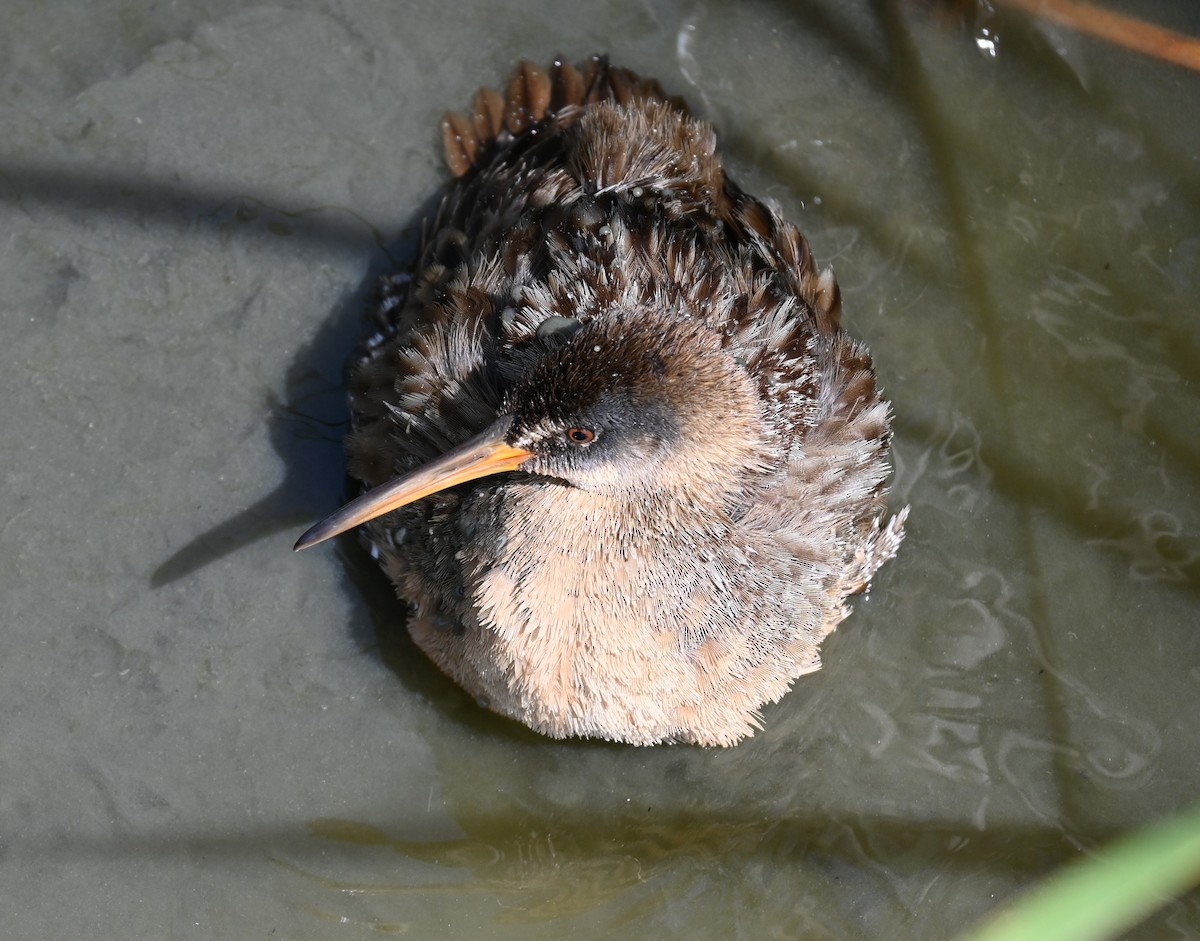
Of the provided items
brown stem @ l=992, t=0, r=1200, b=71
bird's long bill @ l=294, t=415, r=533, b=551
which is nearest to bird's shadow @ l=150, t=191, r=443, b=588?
bird's long bill @ l=294, t=415, r=533, b=551

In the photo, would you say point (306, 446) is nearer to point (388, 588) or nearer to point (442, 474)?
point (388, 588)

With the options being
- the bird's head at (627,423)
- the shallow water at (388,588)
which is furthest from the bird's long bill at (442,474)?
the shallow water at (388,588)

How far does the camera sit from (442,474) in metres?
2.43

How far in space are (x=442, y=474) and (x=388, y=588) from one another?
0.85m

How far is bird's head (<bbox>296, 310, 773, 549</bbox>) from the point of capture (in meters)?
2.26

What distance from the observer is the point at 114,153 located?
3393mm

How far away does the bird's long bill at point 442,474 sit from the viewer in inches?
→ 93.7

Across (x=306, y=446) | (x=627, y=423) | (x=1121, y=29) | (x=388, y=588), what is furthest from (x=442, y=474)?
(x=1121, y=29)

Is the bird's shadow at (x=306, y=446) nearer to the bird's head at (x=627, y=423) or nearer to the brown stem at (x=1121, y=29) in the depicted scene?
the bird's head at (x=627, y=423)

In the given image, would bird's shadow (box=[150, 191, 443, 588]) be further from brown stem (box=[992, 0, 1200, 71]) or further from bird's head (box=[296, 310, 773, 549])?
brown stem (box=[992, 0, 1200, 71])

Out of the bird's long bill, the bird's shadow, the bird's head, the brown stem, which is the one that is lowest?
the bird's shadow

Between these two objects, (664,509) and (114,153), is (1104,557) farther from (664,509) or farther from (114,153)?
(114,153)

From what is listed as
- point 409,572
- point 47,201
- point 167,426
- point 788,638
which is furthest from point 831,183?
point 47,201

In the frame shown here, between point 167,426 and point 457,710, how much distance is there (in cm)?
112
